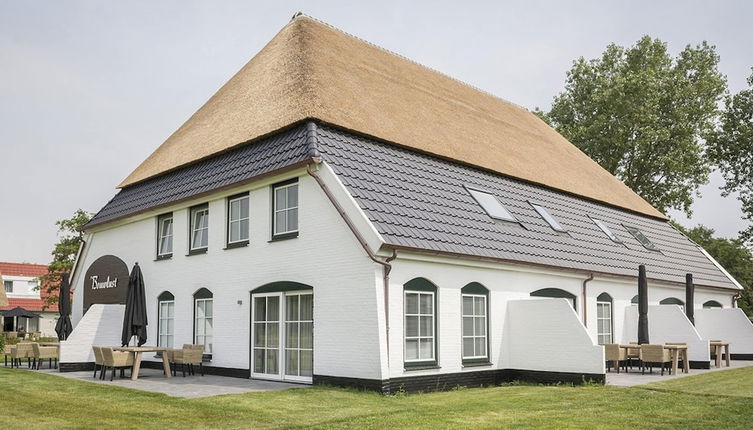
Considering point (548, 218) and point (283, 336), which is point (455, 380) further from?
point (548, 218)

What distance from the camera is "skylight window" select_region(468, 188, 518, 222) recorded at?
17.2m

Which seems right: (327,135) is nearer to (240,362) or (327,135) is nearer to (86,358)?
(240,362)

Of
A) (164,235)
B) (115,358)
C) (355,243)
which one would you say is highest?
(164,235)

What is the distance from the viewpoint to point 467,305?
50.5ft

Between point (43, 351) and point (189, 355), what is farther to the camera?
point (43, 351)

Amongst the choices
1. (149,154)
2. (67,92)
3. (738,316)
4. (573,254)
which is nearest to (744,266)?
(738,316)

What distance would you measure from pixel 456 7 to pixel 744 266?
149 ft

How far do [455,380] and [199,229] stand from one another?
791 centimetres

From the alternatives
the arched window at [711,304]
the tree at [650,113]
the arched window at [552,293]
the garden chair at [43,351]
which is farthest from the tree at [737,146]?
the garden chair at [43,351]

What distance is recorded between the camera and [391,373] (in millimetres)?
13234

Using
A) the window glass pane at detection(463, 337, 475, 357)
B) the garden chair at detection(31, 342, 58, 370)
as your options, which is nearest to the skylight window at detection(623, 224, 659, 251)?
the window glass pane at detection(463, 337, 475, 357)

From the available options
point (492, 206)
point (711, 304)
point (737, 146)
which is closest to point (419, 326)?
point (492, 206)

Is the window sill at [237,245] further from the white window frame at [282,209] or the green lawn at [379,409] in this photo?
the green lawn at [379,409]

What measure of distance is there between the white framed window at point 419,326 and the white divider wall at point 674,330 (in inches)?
331
